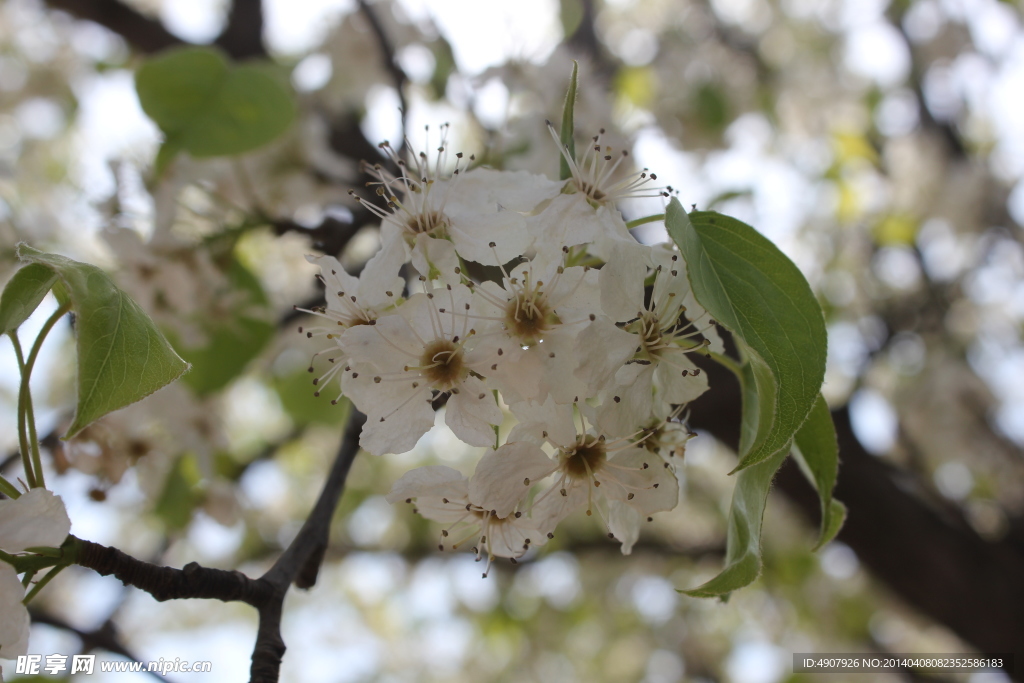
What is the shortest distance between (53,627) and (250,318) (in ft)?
2.40

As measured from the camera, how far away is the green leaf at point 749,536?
0.69 meters

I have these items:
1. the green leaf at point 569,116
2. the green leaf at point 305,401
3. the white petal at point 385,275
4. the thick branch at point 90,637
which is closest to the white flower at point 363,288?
the white petal at point 385,275

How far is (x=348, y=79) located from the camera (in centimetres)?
234

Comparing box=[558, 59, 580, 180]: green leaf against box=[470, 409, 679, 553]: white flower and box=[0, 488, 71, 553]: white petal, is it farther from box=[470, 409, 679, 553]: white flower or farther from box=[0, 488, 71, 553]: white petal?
box=[0, 488, 71, 553]: white petal

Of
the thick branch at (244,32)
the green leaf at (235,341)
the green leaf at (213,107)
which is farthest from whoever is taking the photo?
the thick branch at (244,32)

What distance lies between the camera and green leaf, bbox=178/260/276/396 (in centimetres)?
162

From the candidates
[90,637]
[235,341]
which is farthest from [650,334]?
[235,341]

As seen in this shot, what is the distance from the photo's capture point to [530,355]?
0.76 meters

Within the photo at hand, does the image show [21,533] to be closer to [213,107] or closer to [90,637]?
[90,637]

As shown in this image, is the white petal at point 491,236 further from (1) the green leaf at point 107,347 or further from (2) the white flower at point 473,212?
(1) the green leaf at point 107,347

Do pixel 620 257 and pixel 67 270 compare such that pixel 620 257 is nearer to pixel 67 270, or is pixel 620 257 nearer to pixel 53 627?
pixel 67 270

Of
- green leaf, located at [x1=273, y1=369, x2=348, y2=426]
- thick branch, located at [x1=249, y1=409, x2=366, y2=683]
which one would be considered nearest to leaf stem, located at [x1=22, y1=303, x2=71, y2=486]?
thick branch, located at [x1=249, y1=409, x2=366, y2=683]

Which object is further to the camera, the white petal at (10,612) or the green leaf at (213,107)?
the green leaf at (213,107)

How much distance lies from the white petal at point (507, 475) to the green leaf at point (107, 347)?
32 cm
